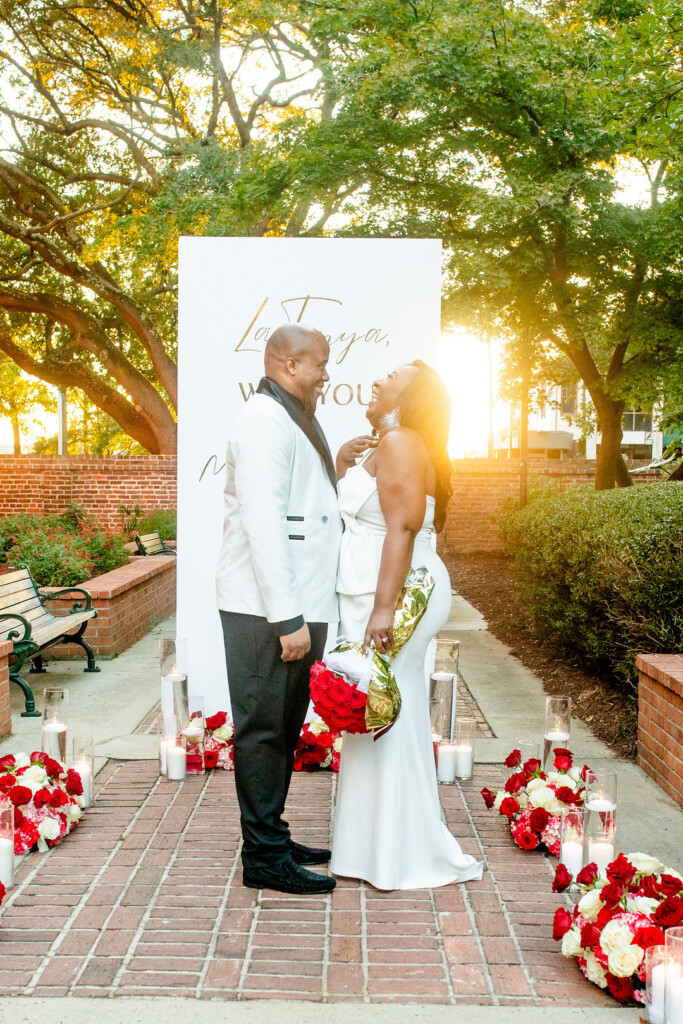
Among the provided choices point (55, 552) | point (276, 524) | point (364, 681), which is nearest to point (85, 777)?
point (364, 681)

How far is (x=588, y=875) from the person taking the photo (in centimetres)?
303

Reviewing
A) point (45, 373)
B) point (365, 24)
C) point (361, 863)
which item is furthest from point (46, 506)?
point (361, 863)

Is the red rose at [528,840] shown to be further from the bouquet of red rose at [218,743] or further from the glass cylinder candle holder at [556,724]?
the bouquet of red rose at [218,743]

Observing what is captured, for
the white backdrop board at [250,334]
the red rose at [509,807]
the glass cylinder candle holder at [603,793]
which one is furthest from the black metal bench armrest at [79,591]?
the glass cylinder candle holder at [603,793]

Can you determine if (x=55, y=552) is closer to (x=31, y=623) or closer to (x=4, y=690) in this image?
(x=31, y=623)

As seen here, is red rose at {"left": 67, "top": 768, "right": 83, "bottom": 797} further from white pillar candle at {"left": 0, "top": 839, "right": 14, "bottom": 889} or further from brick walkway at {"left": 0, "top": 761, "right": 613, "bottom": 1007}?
white pillar candle at {"left": 0, "top": 839, "right": 14, "bottom": 889}

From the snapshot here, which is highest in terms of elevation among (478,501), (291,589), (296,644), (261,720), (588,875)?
(291,589)

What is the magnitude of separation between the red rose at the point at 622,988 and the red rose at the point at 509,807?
1171mm

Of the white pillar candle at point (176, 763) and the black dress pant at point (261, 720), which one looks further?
the white pillar candle at point (176, 763)

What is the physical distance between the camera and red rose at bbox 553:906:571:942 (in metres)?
2.87

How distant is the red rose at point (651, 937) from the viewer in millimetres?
2633

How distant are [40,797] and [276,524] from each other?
62.9 inches

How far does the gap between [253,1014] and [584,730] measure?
331cm

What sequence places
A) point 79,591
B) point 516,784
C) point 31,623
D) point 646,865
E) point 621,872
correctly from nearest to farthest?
1. point 621,872
2. point 646,865
3. point 516,784
4. point 31,623
5. point 79,591
